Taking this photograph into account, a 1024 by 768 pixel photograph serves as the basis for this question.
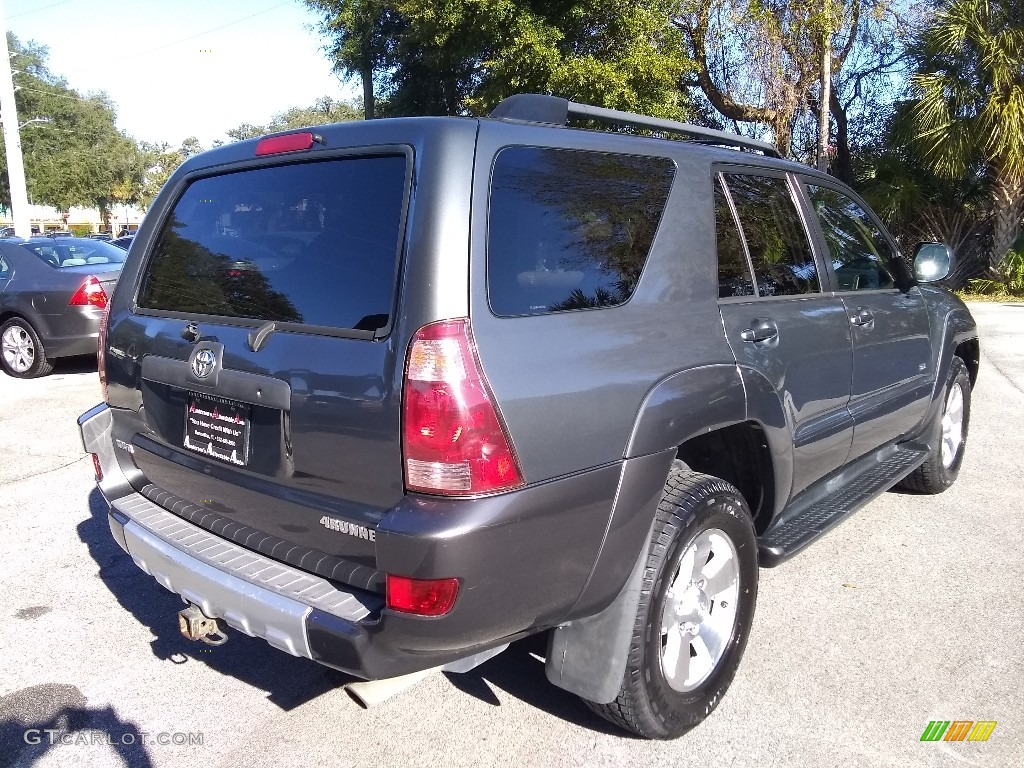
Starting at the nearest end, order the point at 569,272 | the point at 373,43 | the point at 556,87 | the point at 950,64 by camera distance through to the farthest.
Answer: the point at 569,272 < the point at 556,87 < the point at 950,64 < the point at 373,43

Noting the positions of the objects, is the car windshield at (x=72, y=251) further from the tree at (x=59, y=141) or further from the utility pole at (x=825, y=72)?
the tree at (x=59, y=141)

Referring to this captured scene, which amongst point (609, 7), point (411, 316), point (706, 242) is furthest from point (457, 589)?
point (609, 7)

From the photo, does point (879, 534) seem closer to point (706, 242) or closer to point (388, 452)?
point (706, 242)

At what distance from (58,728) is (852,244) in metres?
3.85

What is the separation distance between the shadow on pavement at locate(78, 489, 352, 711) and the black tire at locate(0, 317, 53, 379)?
570 cm

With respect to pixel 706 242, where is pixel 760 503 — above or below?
below

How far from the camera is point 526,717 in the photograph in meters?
2.83

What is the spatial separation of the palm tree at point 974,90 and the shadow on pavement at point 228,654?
52.0 ft

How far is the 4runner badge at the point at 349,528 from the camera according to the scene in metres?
2.16

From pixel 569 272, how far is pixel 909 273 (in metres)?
2.69

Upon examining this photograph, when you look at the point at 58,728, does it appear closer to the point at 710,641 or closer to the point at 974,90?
the point at 710,641

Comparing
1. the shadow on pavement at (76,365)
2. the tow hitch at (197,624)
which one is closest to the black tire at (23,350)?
the shadow on pavement at (76,365)

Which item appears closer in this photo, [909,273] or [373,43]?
[909,273]

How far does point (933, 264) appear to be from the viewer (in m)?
4.34
